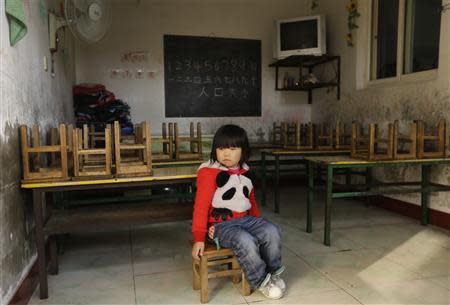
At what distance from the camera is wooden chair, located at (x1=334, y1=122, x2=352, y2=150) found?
12.5 feet

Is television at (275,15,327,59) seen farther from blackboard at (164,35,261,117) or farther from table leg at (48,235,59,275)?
table leg at (48,235,59,275)

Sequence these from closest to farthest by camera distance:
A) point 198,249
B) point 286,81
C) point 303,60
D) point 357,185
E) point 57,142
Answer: point 198,249, point 57,142, point 357,185, point 303,60, point 286,81

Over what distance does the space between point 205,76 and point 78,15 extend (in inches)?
100

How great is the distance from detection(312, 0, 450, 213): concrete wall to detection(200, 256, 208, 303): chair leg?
7.80ft

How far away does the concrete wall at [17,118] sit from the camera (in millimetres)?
1764

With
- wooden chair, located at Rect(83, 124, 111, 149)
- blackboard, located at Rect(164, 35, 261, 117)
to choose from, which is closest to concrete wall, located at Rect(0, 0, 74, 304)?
wooden chair, located at Rect(83, 124, 111, 149)

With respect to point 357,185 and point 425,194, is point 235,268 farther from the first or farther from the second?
point 425,194

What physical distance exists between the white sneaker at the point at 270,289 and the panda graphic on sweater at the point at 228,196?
39 cm

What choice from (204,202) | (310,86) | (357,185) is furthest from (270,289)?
(310,86)

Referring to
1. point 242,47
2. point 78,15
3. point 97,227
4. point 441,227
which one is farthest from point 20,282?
point 242,47

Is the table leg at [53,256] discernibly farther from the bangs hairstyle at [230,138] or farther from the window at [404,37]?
the window at [404,37]

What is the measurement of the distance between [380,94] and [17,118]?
3496mm

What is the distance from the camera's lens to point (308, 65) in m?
5.37

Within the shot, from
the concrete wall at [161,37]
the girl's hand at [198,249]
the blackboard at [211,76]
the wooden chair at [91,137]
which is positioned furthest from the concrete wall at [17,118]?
the blackboard at [211,76]
